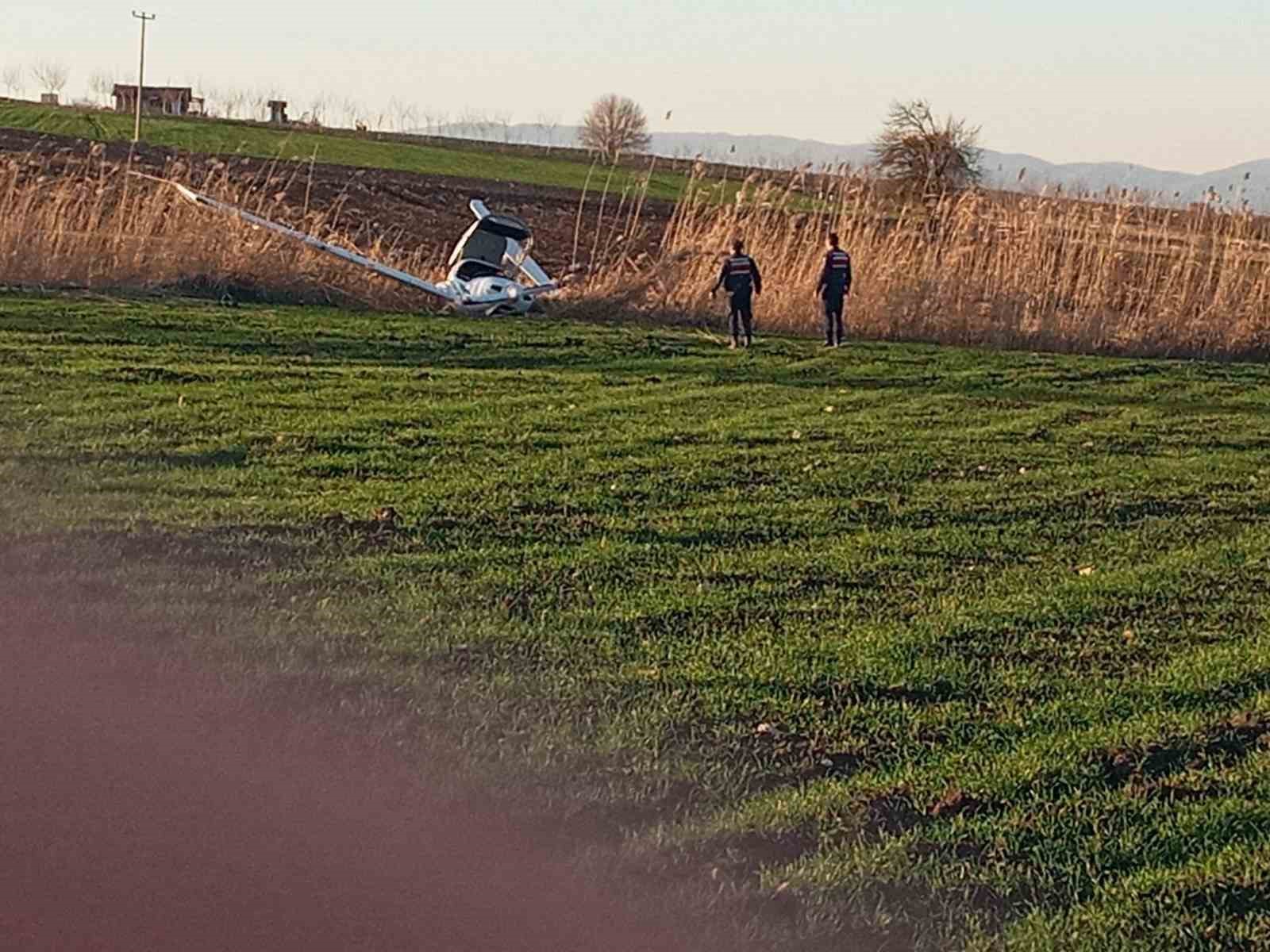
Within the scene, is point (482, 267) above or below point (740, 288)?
below

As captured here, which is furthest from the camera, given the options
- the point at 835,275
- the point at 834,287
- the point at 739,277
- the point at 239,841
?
the point at 835,275

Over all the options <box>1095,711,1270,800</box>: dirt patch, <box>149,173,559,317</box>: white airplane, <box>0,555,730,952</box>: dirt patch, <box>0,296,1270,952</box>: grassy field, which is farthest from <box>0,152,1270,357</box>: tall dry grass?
<box>1095,711,1270,800</box>: dirt patch

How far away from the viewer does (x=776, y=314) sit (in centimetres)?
2138

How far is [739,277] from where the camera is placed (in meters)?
19.0

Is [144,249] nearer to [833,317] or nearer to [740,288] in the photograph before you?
[740,288]

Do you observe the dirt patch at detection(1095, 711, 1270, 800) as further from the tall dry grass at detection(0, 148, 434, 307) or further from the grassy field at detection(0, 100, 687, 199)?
the grassy field at detection(0, 100, 687, 199)

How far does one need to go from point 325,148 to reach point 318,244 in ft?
111

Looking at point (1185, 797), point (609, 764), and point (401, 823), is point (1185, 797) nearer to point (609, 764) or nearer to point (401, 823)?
point (609, 764)

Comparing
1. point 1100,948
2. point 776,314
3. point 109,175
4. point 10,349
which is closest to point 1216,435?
point 776,314

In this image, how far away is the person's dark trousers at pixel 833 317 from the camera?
1935cm

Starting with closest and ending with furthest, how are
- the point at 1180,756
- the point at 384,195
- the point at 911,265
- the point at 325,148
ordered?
1. the point at 1180,756
2. the point at 911,265
3. the point at 384,195
4. the point at 325,148

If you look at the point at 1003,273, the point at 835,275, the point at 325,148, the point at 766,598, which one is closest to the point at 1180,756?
the point at 766,598

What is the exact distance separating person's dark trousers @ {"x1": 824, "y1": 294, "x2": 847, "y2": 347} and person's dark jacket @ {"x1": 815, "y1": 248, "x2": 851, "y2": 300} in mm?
34

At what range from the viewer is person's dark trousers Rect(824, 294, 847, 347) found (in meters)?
19.3
